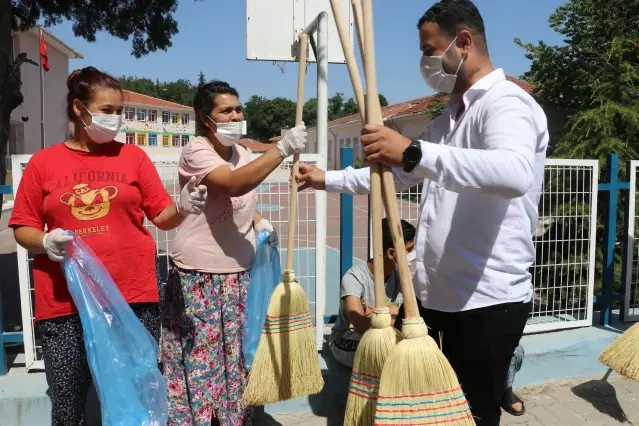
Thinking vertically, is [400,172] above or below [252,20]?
below

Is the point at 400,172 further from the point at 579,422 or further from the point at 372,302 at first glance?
the point at 579,422

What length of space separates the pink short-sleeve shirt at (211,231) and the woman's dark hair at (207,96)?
11cm

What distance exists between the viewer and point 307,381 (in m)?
2.76

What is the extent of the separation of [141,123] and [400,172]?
52973 mm

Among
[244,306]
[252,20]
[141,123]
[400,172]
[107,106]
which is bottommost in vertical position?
[244,306]

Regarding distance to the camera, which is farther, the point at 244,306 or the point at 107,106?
the point at 244,306

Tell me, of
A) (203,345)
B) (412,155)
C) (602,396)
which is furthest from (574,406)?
(412,155)

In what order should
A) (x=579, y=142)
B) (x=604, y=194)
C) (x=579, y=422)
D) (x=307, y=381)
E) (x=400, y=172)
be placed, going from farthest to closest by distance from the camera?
1. (x=579, y=142)
2. (x=604, y=194)
3. (x=579, y=422)
4. (x=307, y=381)
5. (x=400, y=172)

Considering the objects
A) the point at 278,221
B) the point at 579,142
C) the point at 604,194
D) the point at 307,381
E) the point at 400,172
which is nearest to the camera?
the point at 400,172

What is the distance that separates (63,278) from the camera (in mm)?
2287

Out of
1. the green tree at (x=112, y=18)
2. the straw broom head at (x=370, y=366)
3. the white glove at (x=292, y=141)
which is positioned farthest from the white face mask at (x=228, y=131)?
the green tree at (x=112, y=18)

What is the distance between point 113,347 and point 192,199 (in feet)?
2.24

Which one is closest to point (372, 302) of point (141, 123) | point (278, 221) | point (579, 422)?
point (278, 221)

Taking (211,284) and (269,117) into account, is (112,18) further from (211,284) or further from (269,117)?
(269,117)
